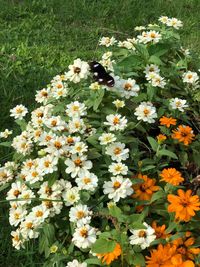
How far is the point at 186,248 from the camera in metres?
1.94

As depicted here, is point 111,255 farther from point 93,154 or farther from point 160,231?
point 93,154

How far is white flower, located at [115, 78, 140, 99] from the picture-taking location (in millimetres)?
2346

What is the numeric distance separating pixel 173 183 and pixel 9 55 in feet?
7.66

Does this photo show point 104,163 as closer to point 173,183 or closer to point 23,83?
point 173,183

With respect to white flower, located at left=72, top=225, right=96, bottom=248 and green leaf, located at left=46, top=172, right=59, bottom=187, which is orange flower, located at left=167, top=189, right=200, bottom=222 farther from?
green leaf, located at left=46, top=172, right=59, bottom=187

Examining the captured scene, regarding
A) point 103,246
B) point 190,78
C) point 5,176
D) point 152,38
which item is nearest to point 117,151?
point 103,246

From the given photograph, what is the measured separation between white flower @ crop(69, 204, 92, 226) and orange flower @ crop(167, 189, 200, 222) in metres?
0.30

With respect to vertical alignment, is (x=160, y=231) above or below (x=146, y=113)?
below

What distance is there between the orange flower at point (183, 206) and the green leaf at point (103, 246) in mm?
244

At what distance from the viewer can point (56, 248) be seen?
201 cm

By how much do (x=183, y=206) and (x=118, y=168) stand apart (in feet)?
0.98

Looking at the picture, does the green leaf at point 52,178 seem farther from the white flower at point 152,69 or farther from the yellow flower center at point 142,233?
the white flower at point 152,69

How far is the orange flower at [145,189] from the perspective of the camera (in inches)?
81.1

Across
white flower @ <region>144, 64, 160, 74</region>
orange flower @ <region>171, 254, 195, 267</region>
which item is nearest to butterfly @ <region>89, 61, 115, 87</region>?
white flower @ <region>144, 64, 160, 74</region>
